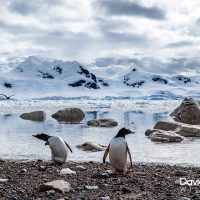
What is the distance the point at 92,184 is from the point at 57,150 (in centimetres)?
354

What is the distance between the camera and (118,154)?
412 inches

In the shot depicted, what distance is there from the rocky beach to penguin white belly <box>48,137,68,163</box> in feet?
3.40

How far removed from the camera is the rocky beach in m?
7.79

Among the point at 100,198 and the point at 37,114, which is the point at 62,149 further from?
the point at 37,114

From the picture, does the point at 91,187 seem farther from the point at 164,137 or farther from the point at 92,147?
the point at 164,137

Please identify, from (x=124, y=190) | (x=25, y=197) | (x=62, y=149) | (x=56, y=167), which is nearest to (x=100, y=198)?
(x=124, y=190)

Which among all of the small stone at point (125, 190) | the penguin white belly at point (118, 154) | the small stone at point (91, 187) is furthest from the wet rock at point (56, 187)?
the penguin white belly at point (118, 154)

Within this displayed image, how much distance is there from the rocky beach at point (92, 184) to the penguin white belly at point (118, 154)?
0.82 feet

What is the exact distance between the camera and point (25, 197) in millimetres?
7695

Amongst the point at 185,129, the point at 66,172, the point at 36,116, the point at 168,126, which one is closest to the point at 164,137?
the point at 185,129

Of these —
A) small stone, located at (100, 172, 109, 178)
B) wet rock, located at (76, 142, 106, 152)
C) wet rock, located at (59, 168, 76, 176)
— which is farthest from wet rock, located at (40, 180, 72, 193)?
wet rock, located at (76, 142, 106, 152)

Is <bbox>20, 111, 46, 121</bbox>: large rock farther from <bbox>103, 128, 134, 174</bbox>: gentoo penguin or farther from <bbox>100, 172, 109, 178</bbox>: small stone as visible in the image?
<bbox>100, 172, 109, 178</bbox>: small stone

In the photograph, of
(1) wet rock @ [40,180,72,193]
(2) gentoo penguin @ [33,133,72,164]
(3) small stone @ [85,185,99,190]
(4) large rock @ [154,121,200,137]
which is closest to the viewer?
(1) wet rock @ [40,180,72,193]

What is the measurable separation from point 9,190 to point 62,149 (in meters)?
4.13
